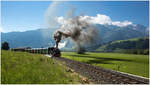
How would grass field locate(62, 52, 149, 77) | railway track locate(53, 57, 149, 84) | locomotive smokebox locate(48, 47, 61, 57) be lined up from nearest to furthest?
railway track locate(53, 57, 149, 84)
grass field locate(62, 52, 149, 77)
locomotive smokebox locate(48, 47, 61, 57)

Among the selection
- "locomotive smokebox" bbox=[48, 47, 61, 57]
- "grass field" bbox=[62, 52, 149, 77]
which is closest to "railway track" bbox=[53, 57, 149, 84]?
"grass field" bbox=[62, 52, 149, 77]

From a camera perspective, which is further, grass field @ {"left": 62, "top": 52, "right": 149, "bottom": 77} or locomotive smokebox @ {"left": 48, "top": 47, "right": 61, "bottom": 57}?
locomotive smokebox @ {"left": 48, "top": 47, "right": 61, "bottom": 57}

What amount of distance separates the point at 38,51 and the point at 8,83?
50903 millimetres

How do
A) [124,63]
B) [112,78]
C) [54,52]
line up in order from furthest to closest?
1. [54,52]
2. [124,63]
3. [112,78]

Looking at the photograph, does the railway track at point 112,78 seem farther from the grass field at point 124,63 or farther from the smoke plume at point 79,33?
the smoke plume at point 79,33

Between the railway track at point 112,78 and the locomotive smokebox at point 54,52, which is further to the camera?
the locomotive smokebox at point 54,52

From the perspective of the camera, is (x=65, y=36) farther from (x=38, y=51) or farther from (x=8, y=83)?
(x=8, y=83)

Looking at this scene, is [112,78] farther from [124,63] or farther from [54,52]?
[54,52]

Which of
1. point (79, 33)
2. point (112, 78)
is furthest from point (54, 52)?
point (112, 78)

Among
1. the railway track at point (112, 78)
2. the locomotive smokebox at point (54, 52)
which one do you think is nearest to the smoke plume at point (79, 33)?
the locomotive smokebox at point (54, 52)

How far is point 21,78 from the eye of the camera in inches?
386

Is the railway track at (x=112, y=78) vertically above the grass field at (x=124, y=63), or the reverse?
the railway track at (x=112, y=78)

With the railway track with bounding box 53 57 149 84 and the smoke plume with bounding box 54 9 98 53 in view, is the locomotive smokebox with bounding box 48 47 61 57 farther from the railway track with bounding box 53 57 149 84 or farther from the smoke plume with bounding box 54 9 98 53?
the railway track with bounding box 53 57 149 84

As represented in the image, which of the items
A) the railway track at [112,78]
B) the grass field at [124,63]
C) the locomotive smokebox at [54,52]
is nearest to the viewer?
the railway track at [112,78]
